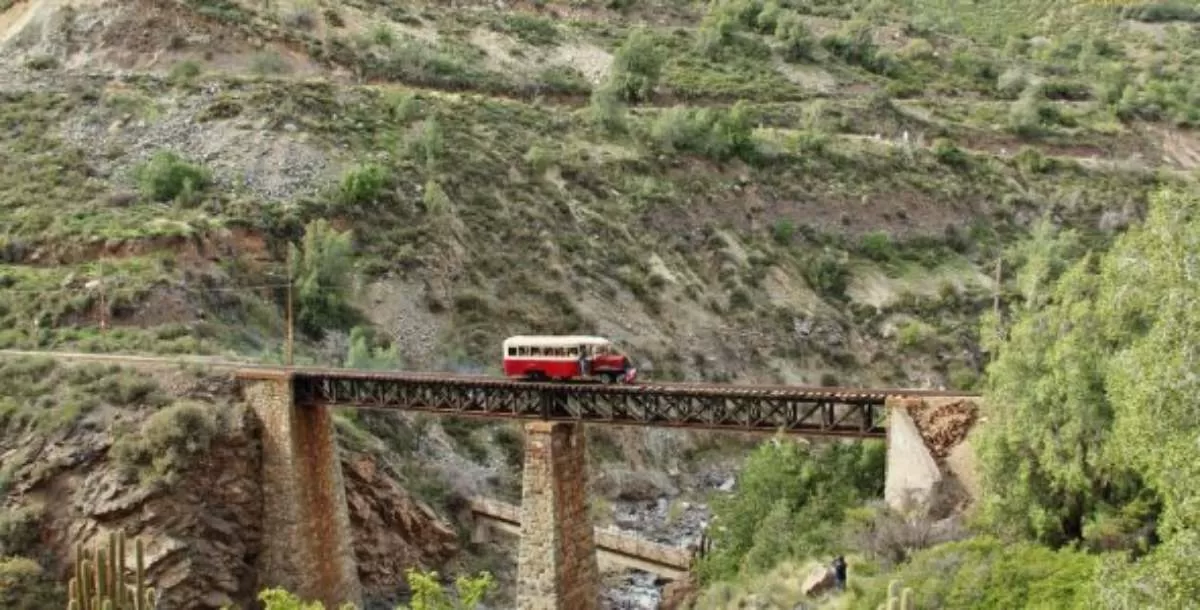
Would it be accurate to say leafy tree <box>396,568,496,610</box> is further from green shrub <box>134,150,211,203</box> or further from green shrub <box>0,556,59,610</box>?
green shrub <box>134,150,211,203</box>

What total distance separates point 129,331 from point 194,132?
16.4 metres

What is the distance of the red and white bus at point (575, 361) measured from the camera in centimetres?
2898

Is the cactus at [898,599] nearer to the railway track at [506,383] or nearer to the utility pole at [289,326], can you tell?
the railway track at [506,383]

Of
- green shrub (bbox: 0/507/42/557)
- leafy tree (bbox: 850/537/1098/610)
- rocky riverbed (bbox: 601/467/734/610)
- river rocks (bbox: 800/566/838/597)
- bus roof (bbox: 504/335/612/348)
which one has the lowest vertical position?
rocky riverbed (bbox: 601/467/734/610)

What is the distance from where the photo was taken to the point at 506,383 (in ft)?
95.2

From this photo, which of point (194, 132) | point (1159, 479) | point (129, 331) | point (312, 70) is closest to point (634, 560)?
point (129, 331)

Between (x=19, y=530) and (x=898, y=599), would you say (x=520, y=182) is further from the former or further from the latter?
(x=898, y=599)

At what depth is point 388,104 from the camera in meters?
59.0

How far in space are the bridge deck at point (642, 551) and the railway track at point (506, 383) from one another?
788 cm

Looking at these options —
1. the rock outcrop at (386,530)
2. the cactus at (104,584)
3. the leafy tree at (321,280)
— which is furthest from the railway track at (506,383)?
the cactus at (104,584)

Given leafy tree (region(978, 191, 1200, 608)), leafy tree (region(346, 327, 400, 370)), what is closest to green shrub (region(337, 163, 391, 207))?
leafy tree (region(346, 327, 400, 370))

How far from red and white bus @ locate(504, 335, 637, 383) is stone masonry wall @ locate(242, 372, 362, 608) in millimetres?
6803

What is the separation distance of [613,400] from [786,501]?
5.18m

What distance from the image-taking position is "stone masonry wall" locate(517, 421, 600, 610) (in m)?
28.4
